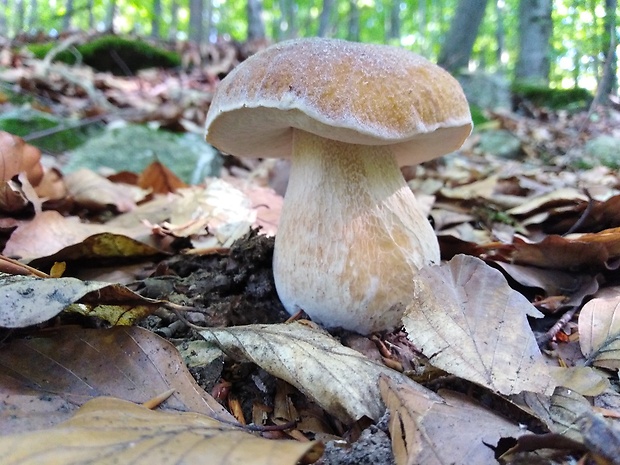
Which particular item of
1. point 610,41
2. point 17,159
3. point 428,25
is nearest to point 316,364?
point 17,159

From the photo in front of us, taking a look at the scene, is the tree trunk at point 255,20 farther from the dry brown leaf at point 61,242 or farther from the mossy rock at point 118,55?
the dry brown leaf at point 61,242

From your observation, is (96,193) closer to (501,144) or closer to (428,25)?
(501,144)

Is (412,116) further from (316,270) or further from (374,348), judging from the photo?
(374,348)

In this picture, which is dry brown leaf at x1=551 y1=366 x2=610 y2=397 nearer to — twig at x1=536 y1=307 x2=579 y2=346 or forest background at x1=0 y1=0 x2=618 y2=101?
twig at x1=536 y1=307 x2=579 y2=346

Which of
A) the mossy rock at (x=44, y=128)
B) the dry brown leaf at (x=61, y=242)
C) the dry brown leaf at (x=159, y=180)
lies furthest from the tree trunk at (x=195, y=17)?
the dry brown leaf at (x=61, y=242)

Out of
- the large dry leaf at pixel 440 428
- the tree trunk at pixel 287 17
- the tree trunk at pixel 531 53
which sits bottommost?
the large dry leaf at pixel 440 428
